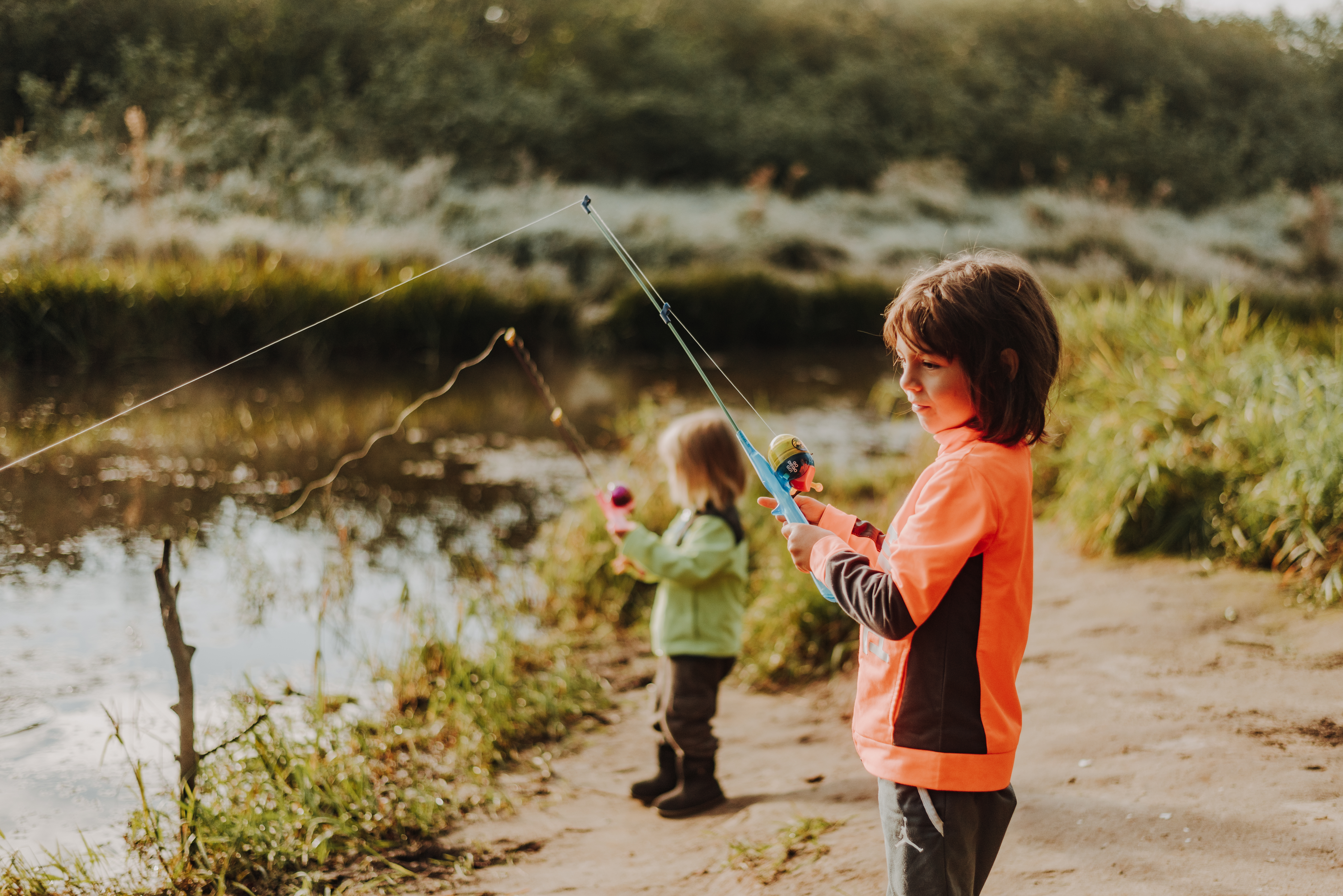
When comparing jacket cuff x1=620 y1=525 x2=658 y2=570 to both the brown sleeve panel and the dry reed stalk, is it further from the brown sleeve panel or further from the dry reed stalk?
the dry reed stalk

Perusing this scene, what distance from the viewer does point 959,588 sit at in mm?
1564

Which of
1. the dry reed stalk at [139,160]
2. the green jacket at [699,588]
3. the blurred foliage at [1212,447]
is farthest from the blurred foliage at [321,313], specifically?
the green jacket at [699,588]

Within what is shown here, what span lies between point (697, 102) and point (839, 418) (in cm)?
1544

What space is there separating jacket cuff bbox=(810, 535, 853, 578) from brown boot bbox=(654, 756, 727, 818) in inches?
60.2

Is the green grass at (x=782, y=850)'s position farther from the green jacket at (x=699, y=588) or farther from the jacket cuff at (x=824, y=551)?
the jacket cuff at (x=824, y=551)

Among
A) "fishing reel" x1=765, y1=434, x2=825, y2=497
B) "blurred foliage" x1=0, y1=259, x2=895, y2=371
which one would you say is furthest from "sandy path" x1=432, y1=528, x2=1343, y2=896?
"blurred foliage" x1=0, y1=259, x2=895, y2=371

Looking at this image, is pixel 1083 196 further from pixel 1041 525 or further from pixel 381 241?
pixel 1041 525

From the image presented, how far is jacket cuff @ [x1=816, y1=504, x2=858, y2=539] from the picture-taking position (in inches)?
75.0

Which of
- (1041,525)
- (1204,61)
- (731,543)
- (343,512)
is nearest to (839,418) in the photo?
(1041,525)

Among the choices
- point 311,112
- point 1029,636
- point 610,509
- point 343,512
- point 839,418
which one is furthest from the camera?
point 311,112

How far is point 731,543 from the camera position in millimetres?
3066

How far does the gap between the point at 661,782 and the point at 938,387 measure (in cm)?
197

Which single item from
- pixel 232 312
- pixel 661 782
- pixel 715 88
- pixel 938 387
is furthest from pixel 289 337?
pixel 715 88

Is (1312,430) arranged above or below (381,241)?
below
